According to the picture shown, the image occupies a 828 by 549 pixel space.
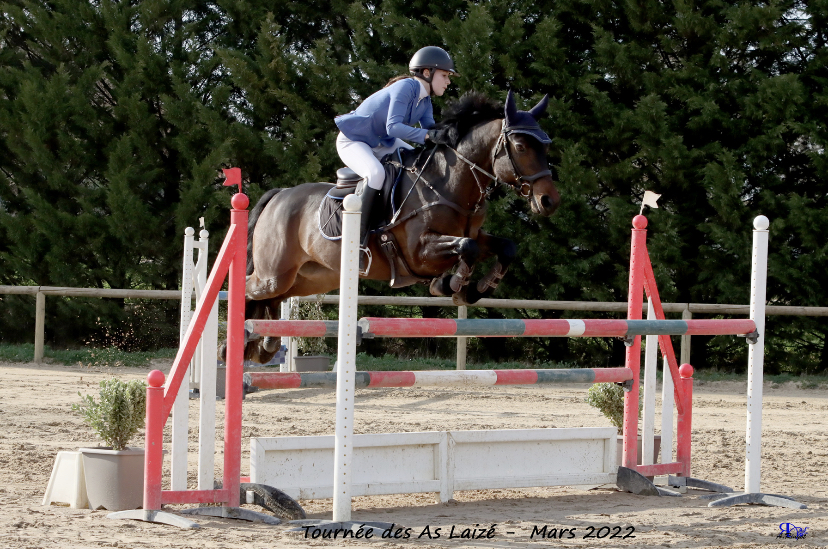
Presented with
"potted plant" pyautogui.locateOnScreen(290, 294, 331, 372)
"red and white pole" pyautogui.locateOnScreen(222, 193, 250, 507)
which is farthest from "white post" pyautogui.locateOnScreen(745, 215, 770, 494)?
"potted plant" pyautogui.locateOnScreen(290, 294, 331, 372)

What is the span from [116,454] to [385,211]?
1684 mm

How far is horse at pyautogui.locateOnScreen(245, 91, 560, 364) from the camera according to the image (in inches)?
159

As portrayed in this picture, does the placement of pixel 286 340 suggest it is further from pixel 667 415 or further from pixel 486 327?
pixel 486 327

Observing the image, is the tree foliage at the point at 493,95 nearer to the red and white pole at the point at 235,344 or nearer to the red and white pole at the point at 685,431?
the red and white pole at the point at 685,431

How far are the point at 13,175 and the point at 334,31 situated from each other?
13.9 ft

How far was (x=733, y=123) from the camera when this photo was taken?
918 cm

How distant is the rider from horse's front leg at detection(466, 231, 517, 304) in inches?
22.1

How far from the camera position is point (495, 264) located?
13.5 feet

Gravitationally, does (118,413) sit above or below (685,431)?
above

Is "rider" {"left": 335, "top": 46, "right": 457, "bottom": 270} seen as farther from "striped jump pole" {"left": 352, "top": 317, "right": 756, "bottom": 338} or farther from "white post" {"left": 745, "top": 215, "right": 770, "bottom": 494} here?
"white post" {"left": 745, "top": 215, "right": 770, "bottom": 494}

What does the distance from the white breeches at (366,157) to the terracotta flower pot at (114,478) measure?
1.65m

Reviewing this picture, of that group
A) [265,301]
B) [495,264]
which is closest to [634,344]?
[495,264]

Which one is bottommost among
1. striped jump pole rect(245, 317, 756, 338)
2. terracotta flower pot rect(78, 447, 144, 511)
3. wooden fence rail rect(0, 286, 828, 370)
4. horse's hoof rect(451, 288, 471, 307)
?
terracotta flower pot rect(78, 447, 144, 511)

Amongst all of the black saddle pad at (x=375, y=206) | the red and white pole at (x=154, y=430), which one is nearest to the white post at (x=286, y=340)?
the black saddle pad at (x=375, y=206)
